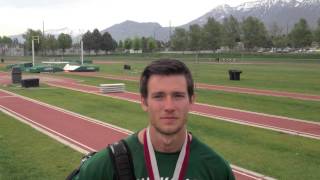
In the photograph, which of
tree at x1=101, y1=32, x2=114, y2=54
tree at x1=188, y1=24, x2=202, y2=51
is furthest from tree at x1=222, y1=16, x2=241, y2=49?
tree at x1=101, y1=32, x2=114, y2=54

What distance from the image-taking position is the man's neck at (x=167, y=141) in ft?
9.36

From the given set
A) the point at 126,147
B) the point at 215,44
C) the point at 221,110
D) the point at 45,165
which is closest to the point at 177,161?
the point at 126,147

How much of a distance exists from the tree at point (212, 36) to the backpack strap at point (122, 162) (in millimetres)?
115312

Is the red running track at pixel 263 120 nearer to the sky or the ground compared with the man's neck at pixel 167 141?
nearer to the ground

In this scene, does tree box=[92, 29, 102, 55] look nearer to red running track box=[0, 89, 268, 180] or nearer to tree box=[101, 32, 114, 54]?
tree box=[101, 32, 114, 54]

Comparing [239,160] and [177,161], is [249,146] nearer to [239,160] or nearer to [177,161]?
[239,160]

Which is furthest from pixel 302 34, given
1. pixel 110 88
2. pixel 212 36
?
pixel 110 88

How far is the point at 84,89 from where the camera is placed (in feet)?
107

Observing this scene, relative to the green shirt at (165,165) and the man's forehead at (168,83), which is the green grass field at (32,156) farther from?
the man's forehead at (168,83)

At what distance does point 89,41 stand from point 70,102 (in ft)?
419

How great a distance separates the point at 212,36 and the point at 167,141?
116 m

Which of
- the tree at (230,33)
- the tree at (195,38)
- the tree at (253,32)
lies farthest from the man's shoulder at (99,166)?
the tree at (195,38)

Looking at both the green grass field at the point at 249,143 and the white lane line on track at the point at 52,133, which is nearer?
the green grass field at the point at 249,143

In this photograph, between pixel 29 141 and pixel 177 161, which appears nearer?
pixel 177 161
